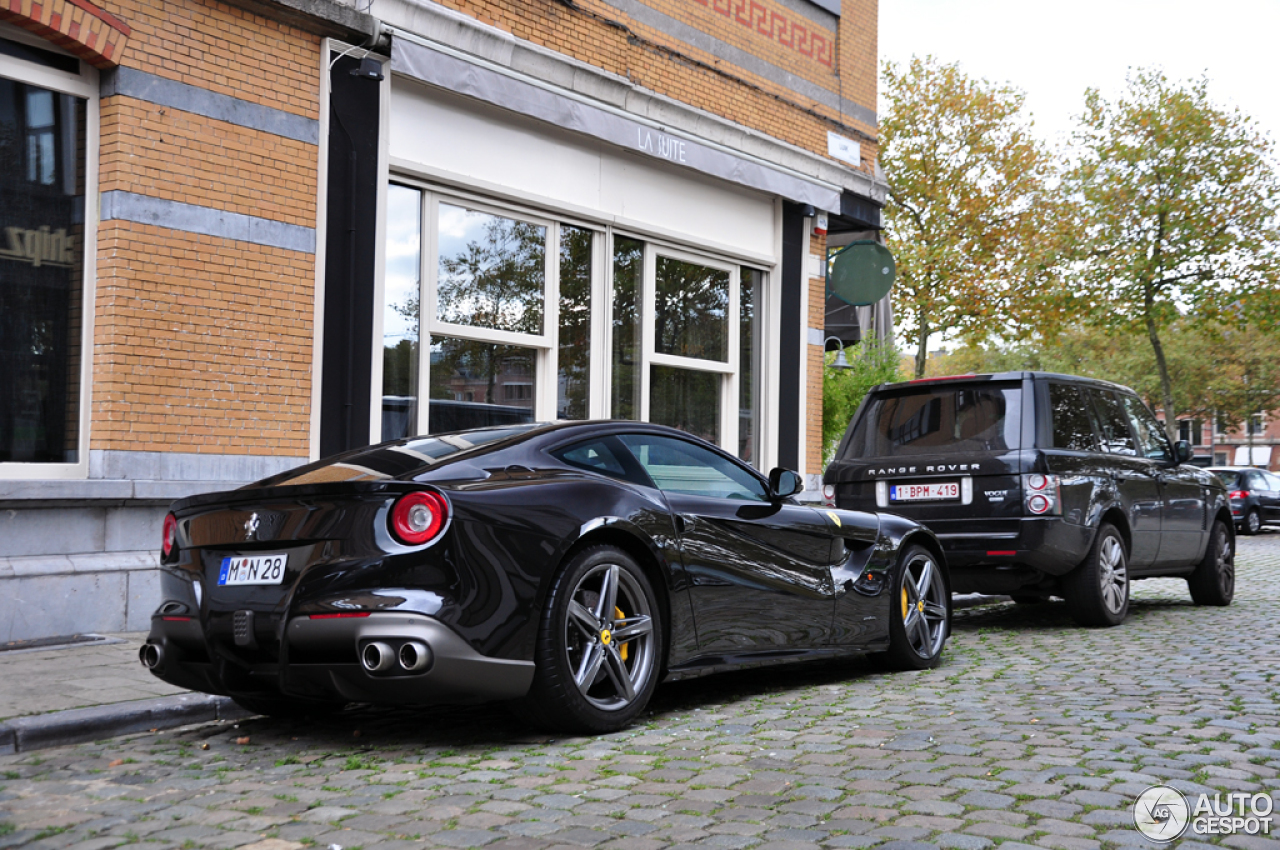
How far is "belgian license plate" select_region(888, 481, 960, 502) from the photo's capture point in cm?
→ 896

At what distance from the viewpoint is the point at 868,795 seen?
4039mm

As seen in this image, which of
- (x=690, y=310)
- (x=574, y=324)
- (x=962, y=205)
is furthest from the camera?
(x=962, y=205)

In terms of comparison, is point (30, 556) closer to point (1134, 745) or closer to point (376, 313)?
point (376, 313)

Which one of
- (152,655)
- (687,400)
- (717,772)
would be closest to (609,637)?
(717,772)

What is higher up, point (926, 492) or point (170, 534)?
point (926, 492)

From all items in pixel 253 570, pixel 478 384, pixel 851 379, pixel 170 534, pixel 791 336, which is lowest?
pixel 253 570

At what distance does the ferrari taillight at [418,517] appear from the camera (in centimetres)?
459

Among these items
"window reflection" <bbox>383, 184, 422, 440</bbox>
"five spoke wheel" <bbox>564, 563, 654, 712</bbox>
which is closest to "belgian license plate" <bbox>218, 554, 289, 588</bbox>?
"five spoke wheel" <bbox>564, 563, 654, 712</bbox>

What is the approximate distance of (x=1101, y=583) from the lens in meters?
9.13

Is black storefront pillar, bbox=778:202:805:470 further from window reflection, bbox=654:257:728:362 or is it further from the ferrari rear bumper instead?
the ferrari rear bumper

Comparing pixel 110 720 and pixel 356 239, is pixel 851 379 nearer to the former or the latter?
pixel 356 239

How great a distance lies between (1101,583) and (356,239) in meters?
6.38

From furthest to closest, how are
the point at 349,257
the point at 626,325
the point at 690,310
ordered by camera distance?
the point at 690,310 → the point at 626,325 → the point at 349,257

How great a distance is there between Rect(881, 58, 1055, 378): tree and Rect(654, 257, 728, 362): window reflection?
1832 cm
